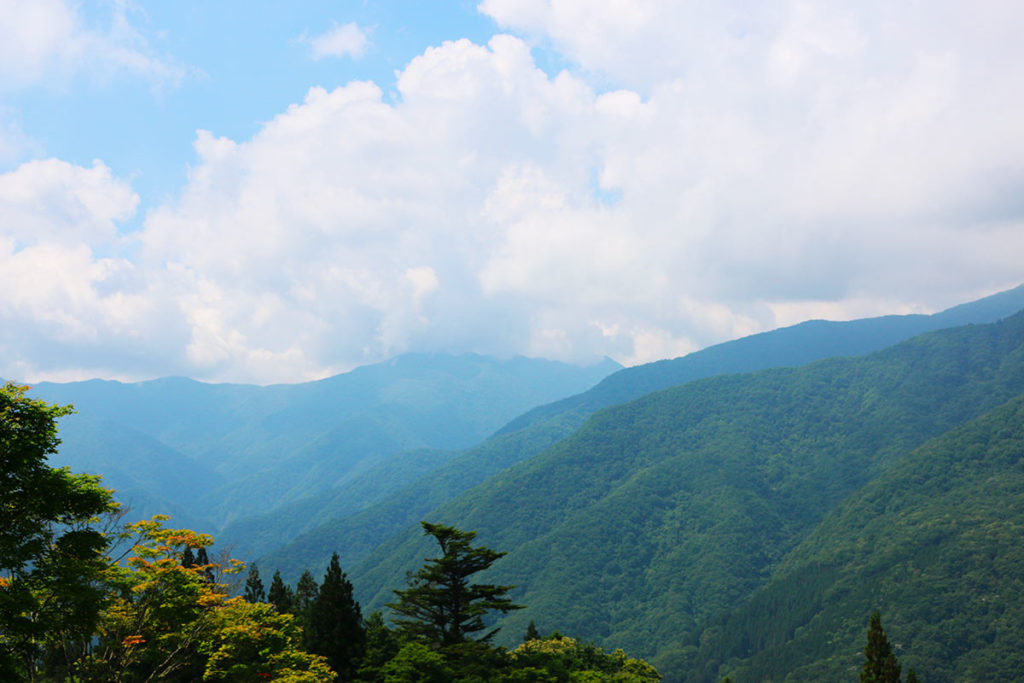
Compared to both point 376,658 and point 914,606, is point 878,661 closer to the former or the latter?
point 376,658

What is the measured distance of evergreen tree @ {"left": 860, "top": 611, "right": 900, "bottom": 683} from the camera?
145 ft

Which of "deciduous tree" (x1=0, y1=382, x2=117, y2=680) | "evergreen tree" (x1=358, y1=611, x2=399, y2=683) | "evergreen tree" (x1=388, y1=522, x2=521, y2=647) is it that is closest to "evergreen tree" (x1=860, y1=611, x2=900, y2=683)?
"evergreen tree" (x1=388, y1=522, x2=521, y2=647)

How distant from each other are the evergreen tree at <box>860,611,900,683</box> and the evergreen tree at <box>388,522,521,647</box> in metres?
29.3

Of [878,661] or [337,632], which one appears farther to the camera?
[878,661]

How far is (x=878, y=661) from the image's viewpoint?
153 feet

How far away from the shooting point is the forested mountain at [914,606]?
5645 inches

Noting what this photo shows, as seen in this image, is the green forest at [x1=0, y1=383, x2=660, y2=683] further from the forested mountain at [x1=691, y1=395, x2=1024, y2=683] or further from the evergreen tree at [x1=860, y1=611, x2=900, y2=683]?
A: the forested mountain at [x1=691, y1=395, x2=1024, y2=683]

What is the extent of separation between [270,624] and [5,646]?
15.4 m

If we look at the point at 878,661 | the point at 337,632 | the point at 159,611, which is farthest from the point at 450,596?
the point at 878,661

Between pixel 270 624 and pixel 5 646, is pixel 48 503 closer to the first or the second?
pixel 5 646

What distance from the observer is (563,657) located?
41406mm

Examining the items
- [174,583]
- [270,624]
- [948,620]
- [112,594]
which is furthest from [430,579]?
[948,620]

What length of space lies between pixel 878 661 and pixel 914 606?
5426 inches

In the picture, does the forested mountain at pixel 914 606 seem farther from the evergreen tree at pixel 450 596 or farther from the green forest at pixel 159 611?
the evergreen tree at pixel 450 596
